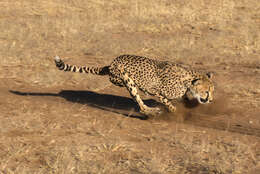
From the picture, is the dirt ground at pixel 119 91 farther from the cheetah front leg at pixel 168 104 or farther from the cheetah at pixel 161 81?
the cheetah at pixel 161 81

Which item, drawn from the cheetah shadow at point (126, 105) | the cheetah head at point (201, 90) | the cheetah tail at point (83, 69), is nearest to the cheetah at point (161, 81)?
the cheetah head at point (201, 90)

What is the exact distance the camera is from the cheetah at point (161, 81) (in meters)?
7.50

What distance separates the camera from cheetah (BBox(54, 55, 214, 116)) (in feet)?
24.6

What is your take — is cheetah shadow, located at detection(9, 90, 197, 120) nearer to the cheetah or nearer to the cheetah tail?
the cheetah

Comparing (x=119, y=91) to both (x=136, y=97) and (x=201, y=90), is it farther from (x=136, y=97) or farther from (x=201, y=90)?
(x=201, y=90)

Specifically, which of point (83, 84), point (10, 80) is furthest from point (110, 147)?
point (10, 80)

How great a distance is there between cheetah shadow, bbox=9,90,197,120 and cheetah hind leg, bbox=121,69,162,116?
120 mm

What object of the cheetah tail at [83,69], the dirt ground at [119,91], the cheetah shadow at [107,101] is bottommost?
the cheetah shadow at [107,101]

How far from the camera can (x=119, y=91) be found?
358 inches

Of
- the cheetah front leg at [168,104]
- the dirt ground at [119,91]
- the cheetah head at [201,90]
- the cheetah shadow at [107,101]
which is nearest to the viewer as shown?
the dirt ground at [119,91]

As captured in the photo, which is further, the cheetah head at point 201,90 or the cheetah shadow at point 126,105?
the cheetah head at point 201,90

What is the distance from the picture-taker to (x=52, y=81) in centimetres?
955

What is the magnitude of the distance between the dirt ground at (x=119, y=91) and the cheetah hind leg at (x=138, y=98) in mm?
145

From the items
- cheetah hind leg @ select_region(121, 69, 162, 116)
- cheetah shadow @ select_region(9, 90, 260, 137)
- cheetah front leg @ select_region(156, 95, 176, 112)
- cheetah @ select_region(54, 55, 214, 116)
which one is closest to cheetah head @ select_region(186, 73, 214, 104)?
cheetah @ select_region(54, 55, 214, 116)
